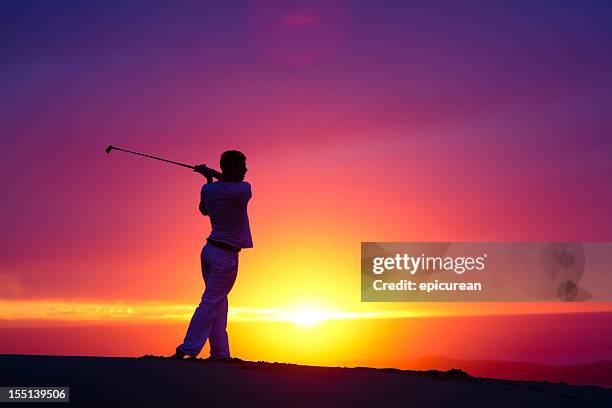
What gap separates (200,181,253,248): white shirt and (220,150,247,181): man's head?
12cm

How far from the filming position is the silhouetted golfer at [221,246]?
12.0 m

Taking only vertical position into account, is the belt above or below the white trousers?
above

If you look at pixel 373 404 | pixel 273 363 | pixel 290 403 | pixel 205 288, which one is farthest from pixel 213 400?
pixel 205 288

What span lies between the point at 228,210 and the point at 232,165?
66 centimetres

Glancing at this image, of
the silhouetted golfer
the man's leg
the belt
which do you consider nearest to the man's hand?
the silhouetted golfer

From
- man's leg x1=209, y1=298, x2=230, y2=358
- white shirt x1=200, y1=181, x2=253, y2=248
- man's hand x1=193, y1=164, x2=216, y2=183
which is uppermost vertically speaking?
man's hand x1=193, y1=164, x2=216, y2=183

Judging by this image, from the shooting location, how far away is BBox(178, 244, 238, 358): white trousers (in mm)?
11875

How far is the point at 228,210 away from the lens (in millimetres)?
12031

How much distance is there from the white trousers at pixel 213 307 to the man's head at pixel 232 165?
1079 millimetres

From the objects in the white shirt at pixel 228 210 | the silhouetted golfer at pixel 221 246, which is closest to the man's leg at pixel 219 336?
the silhouetted golfer at pixel 221 246

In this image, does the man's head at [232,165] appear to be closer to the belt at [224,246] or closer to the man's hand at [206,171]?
the man's hand at [206,171]

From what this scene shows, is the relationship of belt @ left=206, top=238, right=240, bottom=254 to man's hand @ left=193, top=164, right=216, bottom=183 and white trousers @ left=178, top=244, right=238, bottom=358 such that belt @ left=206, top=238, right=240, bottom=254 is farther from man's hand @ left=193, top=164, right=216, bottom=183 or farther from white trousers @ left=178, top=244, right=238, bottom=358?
man's hand @ left=193, top=164, right=216, bottom=183

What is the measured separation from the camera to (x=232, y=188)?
11992 mm

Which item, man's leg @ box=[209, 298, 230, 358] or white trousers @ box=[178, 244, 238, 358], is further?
man's leg @ box=[209, 298, 230, 358]
